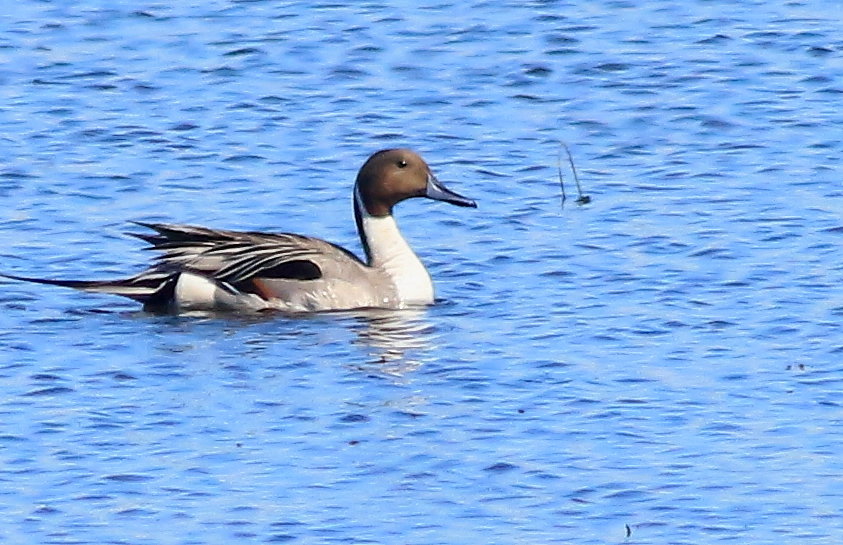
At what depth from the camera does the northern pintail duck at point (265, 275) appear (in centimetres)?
1226

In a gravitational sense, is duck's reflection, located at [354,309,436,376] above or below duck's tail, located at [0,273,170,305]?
below

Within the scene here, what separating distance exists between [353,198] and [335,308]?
0.89 metres

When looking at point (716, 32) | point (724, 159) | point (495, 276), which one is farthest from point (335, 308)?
point (716, 32)

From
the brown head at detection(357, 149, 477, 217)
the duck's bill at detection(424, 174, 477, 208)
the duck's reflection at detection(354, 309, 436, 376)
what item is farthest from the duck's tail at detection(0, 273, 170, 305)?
the duck's bill at detection(424, 174, 477, 208)

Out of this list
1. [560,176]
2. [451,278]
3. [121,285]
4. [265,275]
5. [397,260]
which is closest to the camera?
[121,285]

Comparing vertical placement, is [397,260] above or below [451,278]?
above

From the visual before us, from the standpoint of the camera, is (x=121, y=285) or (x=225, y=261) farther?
(x=225, y=261)

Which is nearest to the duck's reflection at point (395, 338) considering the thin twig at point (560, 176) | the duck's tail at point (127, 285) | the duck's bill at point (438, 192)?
the duck's bill at point (438, 192)

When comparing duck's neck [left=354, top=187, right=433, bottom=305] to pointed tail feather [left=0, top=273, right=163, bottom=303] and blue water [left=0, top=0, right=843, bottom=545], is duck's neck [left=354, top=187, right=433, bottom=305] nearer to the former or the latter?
blue water [left=0, top=0, right=843, bottom=545]

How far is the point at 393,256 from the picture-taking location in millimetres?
12555

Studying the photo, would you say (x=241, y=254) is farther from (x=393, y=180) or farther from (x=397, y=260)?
(x=393, y=180)

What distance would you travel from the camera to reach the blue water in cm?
870

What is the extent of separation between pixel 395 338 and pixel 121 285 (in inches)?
59.5

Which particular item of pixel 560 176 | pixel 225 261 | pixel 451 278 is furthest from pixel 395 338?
pixel 560 176
